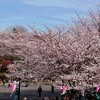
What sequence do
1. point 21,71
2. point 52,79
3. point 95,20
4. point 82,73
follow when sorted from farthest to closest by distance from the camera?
point 95,20 → point 21,71 → point 52,79 → point 82,73

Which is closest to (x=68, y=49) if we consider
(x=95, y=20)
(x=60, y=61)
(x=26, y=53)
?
(x=60, y=61)

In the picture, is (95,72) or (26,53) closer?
(95,72)

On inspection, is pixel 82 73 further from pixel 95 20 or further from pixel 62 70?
pixel 95 20

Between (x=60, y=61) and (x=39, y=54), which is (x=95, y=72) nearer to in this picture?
(x=60, y=61)

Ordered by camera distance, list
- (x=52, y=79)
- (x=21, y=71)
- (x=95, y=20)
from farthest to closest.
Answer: (x=95, y=20), (x=21, y=71), (x=52, y=79)

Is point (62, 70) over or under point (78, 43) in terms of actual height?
under

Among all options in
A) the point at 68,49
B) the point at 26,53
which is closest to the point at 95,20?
the point at 26,53

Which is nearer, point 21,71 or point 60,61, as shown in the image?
point 60,61

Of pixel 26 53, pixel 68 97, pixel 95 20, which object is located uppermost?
pixel 95 20

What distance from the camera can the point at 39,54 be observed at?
19.8 m

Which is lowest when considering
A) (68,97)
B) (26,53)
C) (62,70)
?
(68,97)

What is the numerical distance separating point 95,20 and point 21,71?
1360cm

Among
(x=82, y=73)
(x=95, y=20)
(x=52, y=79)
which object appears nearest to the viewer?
(x=82, y=73)

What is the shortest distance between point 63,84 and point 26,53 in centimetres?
400
